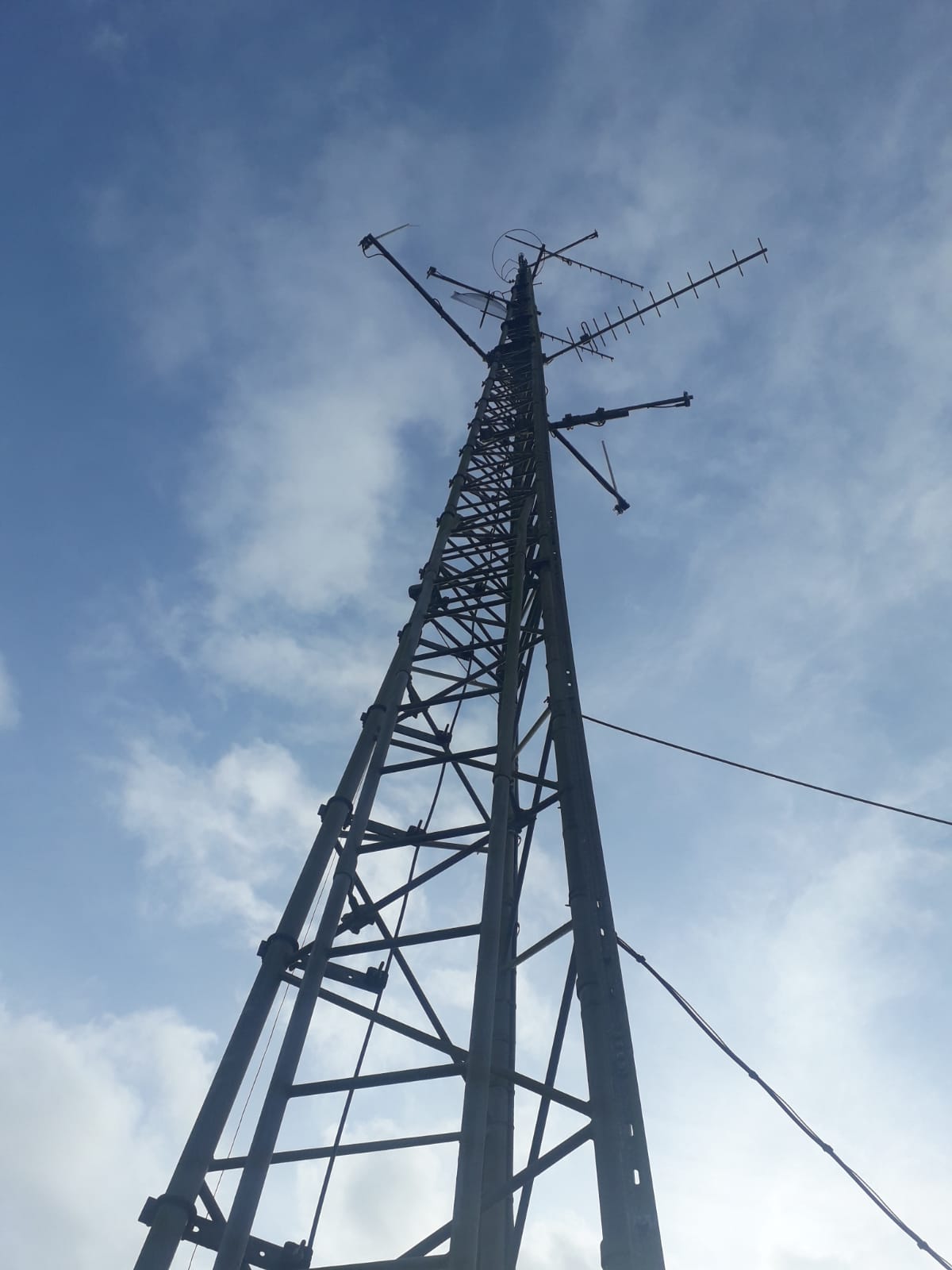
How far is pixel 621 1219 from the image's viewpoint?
197 inches

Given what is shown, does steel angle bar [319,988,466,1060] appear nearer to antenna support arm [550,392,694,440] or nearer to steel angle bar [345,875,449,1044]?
steel angle bar [345,875,449,1044]

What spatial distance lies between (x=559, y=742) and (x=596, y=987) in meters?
2.57

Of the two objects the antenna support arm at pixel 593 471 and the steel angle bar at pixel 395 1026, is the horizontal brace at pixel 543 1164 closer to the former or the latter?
the steel angle bar at pixel 395 1026

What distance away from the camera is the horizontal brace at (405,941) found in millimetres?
6555

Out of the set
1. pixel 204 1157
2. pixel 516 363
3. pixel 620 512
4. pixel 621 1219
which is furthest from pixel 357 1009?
pixel 516 363

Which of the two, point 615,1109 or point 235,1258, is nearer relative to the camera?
point 235,1258

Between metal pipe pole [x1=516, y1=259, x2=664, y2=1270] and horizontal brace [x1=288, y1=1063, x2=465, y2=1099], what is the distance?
37.3 inches

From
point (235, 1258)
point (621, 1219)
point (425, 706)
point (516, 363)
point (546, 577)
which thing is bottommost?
point (235, 1258)

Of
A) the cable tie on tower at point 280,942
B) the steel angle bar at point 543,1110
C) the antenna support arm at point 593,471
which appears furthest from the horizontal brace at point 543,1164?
the antenna support arm at point 593,471

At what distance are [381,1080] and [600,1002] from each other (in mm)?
1579

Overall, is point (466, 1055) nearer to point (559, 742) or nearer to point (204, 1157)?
point (204, 1157)

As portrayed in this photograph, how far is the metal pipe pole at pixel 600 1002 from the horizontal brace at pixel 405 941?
2.80 feet

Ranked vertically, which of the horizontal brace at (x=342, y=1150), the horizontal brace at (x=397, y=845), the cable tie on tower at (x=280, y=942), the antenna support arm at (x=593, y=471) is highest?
the antenna support arm at (x=593, y=471)

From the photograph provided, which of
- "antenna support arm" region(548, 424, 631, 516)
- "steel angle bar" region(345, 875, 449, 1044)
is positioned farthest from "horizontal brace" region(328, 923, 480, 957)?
"antenna support arm" region(548, 424, 631, 516)
